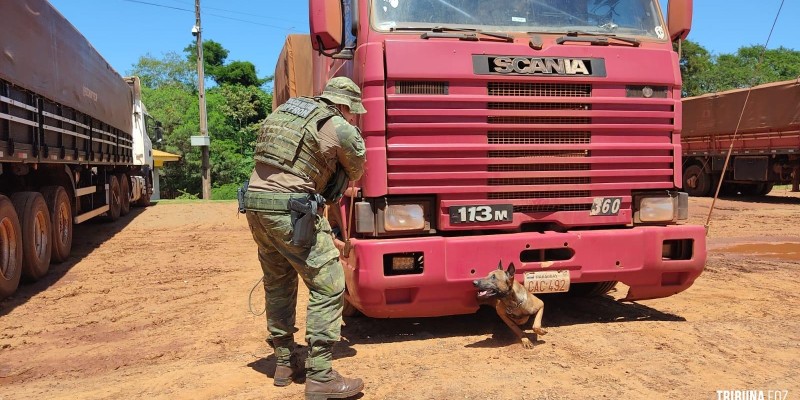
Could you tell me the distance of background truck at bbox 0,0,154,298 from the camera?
6273mm

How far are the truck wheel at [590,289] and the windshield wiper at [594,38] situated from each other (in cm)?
199

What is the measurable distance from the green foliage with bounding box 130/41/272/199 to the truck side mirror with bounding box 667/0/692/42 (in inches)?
1171

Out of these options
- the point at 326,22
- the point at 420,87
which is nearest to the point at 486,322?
the point at 420,87

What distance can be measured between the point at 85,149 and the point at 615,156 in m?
8.39

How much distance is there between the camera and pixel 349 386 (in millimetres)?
3371

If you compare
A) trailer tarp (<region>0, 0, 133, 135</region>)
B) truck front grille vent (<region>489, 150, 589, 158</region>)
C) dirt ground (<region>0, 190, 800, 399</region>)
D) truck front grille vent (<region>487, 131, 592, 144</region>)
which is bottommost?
dirt ground (<region>0, 190, 800, 399</region>)

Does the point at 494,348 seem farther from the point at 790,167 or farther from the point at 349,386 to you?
the point at 790,167

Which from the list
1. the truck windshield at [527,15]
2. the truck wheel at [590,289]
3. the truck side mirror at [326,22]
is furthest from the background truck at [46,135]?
the truck wheel at [590,289]

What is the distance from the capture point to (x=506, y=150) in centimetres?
426

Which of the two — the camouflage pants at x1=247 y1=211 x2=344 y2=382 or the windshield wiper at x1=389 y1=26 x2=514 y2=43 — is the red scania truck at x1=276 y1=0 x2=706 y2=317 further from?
the camouflage pants at x1=247 y1=211 x2=344 y2=382

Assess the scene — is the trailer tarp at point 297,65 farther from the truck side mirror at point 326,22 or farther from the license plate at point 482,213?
the license plate at point 482,213

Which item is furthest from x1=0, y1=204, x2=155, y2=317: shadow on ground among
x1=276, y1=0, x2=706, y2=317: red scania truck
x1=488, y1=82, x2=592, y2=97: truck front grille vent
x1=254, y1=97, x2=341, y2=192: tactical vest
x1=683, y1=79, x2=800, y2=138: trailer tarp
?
x1=683, y1=79, x2=800, y2=138: trailer tarp

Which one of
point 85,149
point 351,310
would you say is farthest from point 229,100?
point 351,310

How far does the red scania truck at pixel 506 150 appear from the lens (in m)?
4.08
